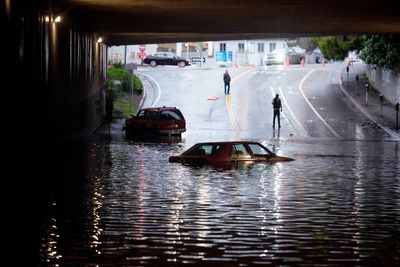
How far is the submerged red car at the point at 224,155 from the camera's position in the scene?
27.1m

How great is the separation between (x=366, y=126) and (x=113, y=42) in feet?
75.2

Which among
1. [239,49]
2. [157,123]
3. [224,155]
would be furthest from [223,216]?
[239,49]

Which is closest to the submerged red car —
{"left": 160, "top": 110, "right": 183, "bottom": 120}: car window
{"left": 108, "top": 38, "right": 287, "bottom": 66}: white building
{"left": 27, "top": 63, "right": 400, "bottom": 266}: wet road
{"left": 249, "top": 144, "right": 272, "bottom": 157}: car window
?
{"left": 249, "top": 144, "right": 272, "bottom": 157}: car window

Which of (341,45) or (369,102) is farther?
(341,45)

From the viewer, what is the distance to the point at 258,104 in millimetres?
59719

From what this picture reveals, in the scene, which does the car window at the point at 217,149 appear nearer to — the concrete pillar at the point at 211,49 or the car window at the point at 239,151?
the car window at the point at 239,151

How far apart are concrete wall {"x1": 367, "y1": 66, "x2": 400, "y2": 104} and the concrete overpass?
7.89m

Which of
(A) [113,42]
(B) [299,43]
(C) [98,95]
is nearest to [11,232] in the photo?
(C) [98,95]

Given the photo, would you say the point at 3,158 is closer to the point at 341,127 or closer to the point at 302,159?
the point at 302,159

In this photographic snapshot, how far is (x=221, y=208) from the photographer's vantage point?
16391mm

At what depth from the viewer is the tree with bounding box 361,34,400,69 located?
195 ft

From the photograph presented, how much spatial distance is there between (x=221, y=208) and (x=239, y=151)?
11186 mm

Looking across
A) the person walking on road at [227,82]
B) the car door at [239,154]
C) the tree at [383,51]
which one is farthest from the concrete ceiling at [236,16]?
the person walking on road at [227,82]

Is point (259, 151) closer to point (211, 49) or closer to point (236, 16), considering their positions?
point (236, 16)
